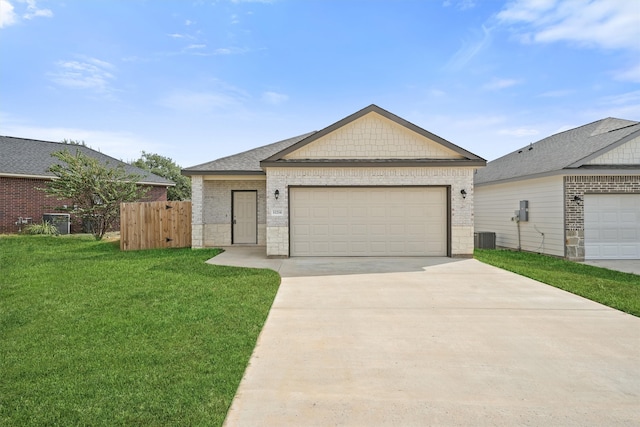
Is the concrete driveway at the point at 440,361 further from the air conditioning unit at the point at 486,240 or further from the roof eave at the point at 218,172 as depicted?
the air conditioning unit at the point at 486,240

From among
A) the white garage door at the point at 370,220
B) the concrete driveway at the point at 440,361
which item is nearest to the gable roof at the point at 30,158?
the white garage door at the point at 370,220

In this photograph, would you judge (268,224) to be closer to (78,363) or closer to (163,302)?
(163,302)

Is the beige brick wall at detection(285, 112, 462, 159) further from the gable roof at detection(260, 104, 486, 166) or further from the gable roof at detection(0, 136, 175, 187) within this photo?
the gable roof at detection(0, 136, 175, 187)

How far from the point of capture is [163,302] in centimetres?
602

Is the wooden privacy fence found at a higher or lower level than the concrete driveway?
higher

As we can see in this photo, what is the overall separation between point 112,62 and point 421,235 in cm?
1460

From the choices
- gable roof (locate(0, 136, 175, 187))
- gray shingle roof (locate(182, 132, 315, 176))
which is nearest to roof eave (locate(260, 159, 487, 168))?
gray shingle roof (locate(182, 132, 315, 176))

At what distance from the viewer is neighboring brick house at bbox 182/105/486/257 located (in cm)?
1142

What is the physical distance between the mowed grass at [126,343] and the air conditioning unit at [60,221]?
12418 mm

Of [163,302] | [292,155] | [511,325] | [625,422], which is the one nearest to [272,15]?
[292,155]

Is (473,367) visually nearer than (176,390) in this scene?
No

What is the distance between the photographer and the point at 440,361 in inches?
154

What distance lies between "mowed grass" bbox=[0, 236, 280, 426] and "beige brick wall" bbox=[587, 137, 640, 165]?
11368 mm

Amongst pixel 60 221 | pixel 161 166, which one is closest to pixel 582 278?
pixel 60 221
